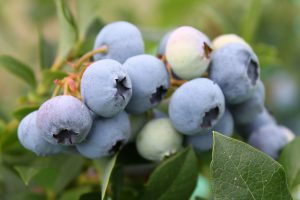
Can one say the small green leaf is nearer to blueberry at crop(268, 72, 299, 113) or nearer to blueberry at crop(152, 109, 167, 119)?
blueberry at crop(152, 109, 167, 119)

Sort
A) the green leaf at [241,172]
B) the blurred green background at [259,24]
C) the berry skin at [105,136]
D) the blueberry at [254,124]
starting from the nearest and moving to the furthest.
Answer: the green leaf at [241,172] < the berry skin at [105,136] < the blueberry at [254,124] < the blurred green background at [259,24]

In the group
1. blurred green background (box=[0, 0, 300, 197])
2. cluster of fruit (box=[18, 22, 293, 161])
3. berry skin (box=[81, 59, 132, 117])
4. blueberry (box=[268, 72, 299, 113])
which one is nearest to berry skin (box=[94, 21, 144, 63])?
cluster of fruit (box=[18, 22, 293, 161])

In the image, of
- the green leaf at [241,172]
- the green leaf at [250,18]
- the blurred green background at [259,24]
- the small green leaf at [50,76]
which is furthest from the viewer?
the blurred green background at [259,24]

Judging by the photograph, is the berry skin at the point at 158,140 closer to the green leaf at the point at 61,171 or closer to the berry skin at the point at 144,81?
the berry skin at the point at 144,81

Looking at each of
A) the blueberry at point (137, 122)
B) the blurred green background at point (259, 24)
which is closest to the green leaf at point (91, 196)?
the blueberry at point (137, 122)

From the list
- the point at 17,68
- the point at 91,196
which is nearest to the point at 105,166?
the point at 91,196

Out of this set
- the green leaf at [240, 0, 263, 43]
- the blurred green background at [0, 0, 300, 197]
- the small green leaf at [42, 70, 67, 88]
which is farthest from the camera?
the blurred green background at [0, 0, 300, 197]
